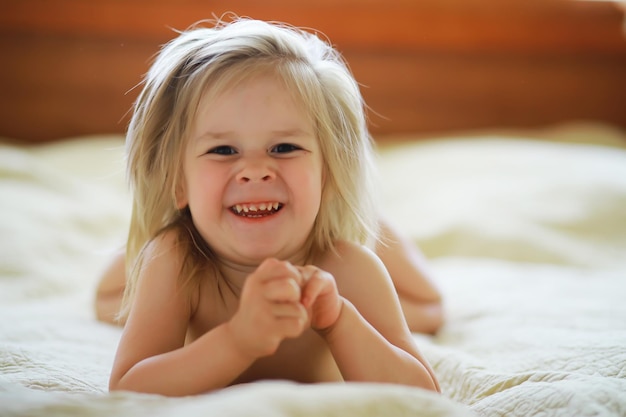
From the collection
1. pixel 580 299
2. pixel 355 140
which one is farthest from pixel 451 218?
pixel 355 140

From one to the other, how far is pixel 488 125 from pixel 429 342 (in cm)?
158

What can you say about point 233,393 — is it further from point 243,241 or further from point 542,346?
point 542,346

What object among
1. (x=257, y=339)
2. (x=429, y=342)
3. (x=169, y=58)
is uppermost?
(x=169, y=58)

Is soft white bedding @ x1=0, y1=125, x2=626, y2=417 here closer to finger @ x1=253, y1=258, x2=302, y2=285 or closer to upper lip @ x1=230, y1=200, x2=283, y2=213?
finger @ x1=253, y1=258, x2=302, y2=285

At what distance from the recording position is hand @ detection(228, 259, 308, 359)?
0.71 metres

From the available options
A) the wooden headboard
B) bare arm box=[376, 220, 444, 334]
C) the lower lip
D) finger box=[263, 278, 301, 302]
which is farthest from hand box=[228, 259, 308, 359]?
the wooden headboard

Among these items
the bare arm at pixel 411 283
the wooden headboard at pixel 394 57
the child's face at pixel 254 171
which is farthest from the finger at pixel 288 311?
the wooden headboard at pixel 394 57

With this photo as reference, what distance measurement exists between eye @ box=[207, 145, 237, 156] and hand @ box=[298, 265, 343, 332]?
0.62 ft

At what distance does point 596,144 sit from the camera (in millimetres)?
2342

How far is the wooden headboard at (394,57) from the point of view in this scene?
2.33m

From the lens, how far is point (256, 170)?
84 centimetres

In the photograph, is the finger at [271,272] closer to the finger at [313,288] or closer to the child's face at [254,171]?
the finger at [313,288]

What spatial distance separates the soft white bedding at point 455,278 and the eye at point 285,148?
31 centimetres

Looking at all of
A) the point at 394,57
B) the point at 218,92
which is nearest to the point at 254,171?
the point at 218,92
